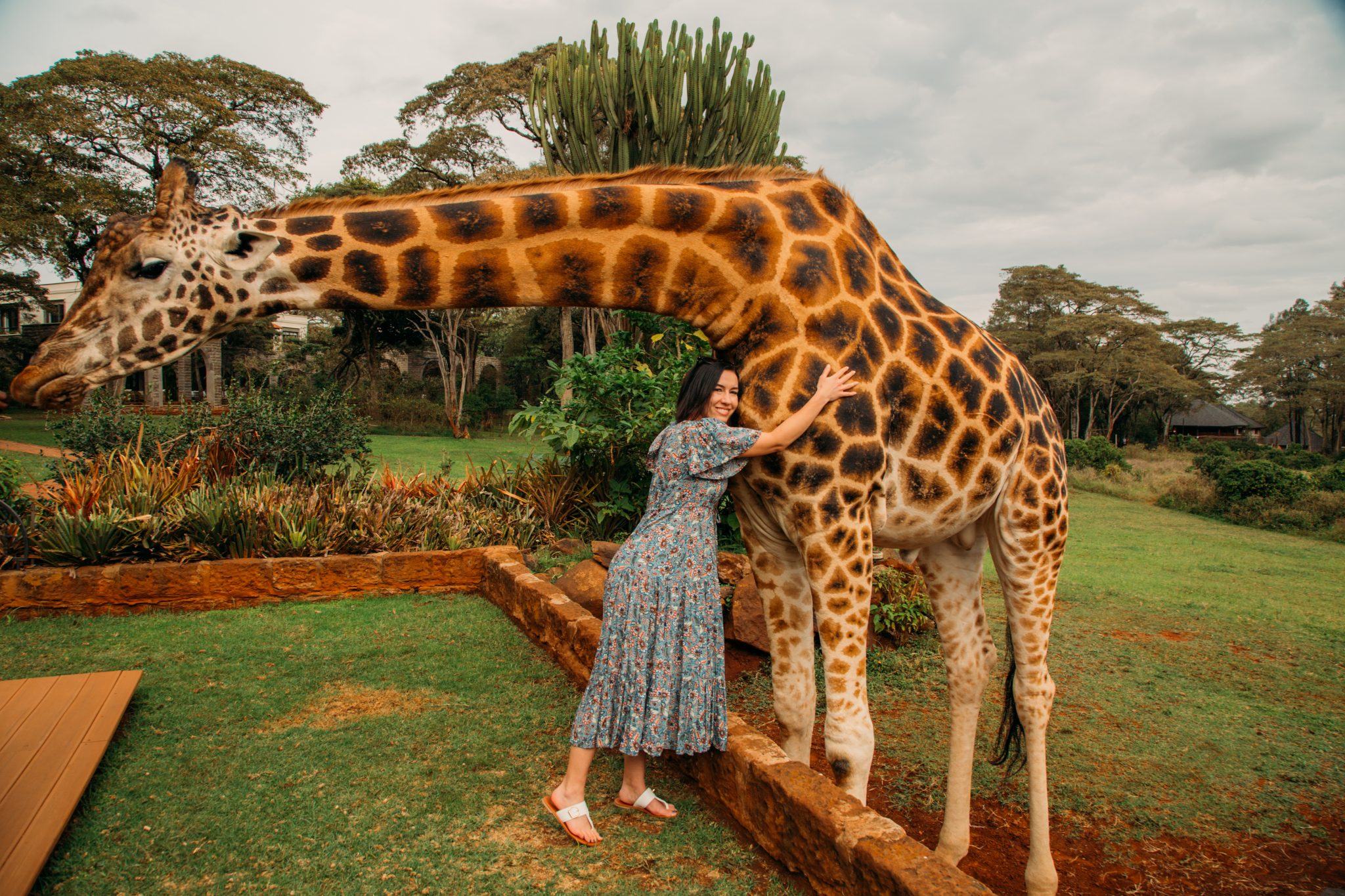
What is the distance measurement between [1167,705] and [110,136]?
2576 cm

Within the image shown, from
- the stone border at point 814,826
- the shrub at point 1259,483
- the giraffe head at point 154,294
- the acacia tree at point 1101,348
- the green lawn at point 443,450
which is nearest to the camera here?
the stone border at point 814,826

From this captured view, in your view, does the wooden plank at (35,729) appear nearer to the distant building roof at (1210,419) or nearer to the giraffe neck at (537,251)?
the giraffe neck at (537,251)

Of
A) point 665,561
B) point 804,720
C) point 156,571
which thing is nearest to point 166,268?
point 665,561

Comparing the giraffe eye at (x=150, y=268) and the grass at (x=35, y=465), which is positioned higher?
the giraffe eye at (x=150, y=268)

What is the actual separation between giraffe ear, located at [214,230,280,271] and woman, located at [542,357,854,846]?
4.94 ft

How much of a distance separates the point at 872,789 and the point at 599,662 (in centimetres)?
170

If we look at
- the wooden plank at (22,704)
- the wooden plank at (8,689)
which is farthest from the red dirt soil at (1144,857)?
the wooden plank at (8,689)

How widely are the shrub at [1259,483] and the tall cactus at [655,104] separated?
37.1ft

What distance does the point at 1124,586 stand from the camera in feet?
27.7

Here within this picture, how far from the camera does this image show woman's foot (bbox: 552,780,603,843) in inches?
115

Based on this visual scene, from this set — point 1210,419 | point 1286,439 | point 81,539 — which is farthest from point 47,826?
point 1286,439

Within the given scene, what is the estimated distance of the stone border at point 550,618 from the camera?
236 cm

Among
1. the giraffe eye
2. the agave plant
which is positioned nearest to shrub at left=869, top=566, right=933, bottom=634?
the giraffe eye

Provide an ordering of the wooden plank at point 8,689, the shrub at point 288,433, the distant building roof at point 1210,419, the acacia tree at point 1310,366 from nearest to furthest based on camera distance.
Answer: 1. the wooden plank at point 8,689
2. the shrub at point 288,433
3. the acacia tree at point 1310,366
4. the distant building roof at point 1210,419
